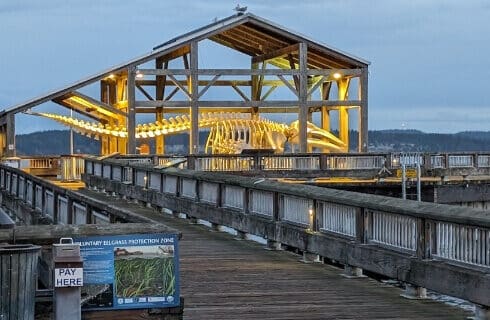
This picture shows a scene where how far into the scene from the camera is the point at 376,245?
13680mm

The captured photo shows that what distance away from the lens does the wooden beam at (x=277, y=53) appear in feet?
200

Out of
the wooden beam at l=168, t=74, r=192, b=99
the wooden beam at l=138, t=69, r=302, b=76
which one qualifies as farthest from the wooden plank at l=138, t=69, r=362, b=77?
the wooden beam at l=168, t=74, r=192, b=99

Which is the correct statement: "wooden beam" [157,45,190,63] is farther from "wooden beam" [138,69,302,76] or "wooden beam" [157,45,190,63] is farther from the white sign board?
the white sign board

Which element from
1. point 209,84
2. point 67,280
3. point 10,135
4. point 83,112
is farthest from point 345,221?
point 83,112

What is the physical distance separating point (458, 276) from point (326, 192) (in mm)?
4612

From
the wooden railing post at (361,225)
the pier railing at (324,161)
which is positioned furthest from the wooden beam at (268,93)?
the wooden railing post at (361,225)

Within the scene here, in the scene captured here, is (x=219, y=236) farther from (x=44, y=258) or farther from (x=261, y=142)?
(x=261, y=142)

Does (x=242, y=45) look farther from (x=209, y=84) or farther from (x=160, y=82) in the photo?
(x=209, y=84)

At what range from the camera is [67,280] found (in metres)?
8.03

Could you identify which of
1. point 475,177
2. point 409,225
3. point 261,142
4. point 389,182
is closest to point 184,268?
point 409,225

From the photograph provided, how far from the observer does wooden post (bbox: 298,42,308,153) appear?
59250 millimetres

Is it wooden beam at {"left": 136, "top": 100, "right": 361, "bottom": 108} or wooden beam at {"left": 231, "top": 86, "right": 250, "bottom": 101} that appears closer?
wooden beam at {"left": 136, "top": 100, "right": 361, "bottom": 108}

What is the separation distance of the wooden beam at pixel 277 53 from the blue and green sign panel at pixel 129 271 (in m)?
52.3

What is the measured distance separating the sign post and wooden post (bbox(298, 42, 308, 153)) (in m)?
51.1
